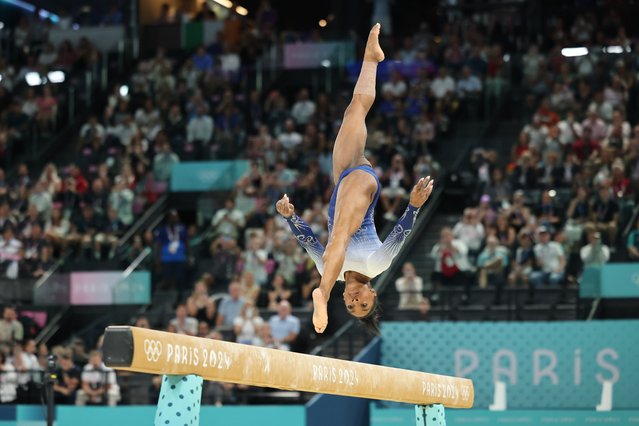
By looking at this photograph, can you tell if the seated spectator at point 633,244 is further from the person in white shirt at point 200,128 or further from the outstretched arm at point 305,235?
the person in white shirt at point 200,128

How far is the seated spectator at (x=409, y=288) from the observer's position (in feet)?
49.6

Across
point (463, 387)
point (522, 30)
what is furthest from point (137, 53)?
point (463, 387)

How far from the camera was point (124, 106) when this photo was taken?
20469mm

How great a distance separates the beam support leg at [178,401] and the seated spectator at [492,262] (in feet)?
29.6

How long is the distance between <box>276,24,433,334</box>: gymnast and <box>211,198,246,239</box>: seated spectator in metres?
8.81

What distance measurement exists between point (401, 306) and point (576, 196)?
271 centimetres

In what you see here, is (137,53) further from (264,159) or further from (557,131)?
(557,131)

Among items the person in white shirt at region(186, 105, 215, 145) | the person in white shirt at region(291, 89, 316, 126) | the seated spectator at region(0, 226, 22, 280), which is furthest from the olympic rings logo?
the person in white shirt at region(291, 89, 316, 126)

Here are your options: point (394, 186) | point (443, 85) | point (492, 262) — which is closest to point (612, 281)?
point (492, 262)

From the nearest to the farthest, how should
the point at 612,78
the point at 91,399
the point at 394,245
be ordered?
the point at 394,245 → the point at 91,399 → the point at 612,78

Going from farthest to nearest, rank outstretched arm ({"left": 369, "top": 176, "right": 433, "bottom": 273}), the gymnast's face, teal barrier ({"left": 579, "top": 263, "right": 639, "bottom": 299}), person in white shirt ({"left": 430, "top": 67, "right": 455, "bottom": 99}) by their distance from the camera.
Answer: person in white shirt ({"left": 430, "top": 67, "right": 455, "bottom": 99})
teal barrier ({"left": 579, "top": 263, "right": 639, "bottom": 299})
outstretched arm ({"left": 369, "top": 176, "right": 433, "bottom": 273})
the gymnast's face

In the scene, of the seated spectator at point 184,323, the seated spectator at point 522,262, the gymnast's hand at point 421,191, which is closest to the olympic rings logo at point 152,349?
the gymnast's hand at point 421,191

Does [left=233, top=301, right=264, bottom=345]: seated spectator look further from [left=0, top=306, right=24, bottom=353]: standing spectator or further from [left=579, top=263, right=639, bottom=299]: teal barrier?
[left=579, top=263, right=639, bottom=299]: teal barrier

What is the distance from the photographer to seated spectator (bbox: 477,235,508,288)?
14820 millimetres
